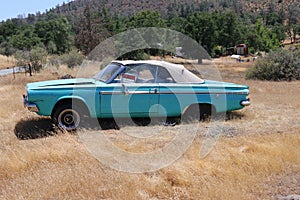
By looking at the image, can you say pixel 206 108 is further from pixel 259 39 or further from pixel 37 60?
pixel 259 39

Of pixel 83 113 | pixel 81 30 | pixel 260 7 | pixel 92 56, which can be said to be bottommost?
pixel 83 113

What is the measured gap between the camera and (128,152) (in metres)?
5.43

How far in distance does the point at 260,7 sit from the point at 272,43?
232 ft

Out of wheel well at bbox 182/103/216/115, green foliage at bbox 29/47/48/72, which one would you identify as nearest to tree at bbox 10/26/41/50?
green foliage at bbox 29/47/48/72

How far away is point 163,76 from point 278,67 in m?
14.5

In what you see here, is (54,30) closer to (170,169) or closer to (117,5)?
(170,169)

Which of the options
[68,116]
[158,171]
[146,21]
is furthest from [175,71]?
[146,21]

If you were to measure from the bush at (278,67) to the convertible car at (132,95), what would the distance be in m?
13.1

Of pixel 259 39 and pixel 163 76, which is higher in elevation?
pixel 259 39

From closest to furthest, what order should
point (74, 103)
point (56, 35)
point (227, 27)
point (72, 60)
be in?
point (74, 103) → point (72, 60) → point (227, 27) → point (56, 35)

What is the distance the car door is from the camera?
21.6 ft

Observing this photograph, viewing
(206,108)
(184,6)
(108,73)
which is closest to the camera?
(108,73)

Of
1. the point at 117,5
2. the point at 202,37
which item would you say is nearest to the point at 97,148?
the point at 202,37

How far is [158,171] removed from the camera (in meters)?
4.66
